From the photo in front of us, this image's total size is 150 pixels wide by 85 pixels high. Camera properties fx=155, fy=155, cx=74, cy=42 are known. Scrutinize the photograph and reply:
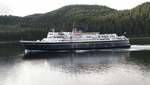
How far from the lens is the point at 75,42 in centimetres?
6625

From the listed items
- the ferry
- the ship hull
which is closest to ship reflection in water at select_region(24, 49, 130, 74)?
the ship hull

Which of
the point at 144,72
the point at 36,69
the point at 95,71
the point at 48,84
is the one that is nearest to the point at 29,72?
the point at 36,69

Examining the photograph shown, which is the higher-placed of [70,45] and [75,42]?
[75,42]

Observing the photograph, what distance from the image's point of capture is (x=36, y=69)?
39.2 metres

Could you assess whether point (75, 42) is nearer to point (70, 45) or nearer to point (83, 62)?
point (70, 45)

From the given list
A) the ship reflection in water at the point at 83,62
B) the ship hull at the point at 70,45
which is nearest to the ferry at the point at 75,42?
the ship hull at the point at 70,45

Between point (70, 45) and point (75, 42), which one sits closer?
point (70, 45)

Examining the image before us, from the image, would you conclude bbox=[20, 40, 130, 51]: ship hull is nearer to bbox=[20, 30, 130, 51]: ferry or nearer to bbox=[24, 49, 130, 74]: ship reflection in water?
bbox=[20, 30, 130, 51]: ferry

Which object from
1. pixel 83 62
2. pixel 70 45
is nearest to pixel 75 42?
pixel 70 45

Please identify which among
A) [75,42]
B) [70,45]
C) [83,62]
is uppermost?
[75,42]

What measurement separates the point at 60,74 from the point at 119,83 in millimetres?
12897

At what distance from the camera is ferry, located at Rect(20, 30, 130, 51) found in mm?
65062

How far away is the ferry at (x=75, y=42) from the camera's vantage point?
213 feet

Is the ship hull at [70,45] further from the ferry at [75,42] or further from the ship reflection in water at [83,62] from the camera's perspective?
the ship reflection in water at [83,62]
